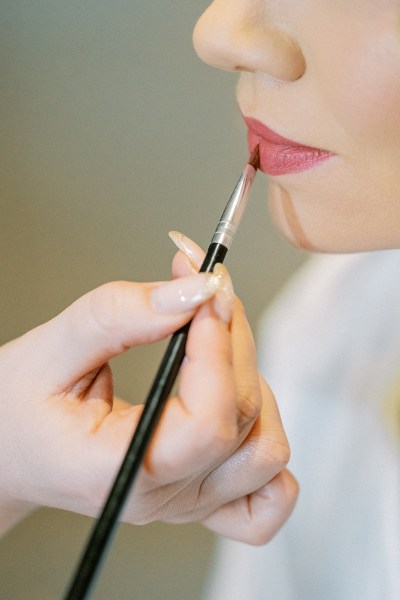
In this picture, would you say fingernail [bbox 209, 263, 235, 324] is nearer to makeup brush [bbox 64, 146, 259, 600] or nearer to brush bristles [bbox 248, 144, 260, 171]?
makeup brush [bbox 64, 146, 259, 600]

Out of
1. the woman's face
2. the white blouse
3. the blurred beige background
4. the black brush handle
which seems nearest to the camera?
the black brush handle

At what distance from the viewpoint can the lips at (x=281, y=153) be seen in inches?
17.8

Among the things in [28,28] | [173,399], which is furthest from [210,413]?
[28,28]

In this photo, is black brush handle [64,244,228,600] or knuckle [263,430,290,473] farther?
knuckle [263,430,290,473]

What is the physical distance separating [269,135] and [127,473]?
0.83 ft

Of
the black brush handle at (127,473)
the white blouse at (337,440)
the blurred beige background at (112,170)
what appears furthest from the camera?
the blurred beige background at (112,170)

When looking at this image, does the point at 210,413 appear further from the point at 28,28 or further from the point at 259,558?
the point at 28,28

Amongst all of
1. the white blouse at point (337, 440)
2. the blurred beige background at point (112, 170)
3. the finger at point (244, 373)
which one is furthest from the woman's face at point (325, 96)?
the blurred beige background at point (112, 170)

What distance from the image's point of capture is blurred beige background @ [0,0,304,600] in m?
0.98

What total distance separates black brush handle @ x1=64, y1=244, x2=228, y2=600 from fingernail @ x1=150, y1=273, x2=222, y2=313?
2 cm

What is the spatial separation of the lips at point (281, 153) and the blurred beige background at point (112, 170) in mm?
517

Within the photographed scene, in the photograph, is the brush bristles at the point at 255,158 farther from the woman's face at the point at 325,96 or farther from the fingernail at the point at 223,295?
the fingernail at the point at 223,295

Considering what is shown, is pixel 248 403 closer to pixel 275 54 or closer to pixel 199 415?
pixel 199 415

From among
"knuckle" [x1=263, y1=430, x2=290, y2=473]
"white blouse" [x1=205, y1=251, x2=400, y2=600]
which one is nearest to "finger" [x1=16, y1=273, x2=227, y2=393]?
"knuckle" [x1=263, y1=430, x2=290, y2=473]
